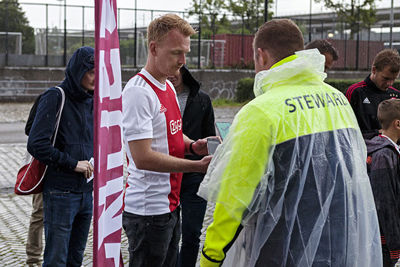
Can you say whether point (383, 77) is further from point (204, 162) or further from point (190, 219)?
point (204, 162)

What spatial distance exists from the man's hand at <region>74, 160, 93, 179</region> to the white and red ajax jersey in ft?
2.13

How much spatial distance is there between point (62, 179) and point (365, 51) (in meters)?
28.9

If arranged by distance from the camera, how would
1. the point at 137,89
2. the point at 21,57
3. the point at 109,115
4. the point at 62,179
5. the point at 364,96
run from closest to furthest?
1. the point at 109,115
2. the point at 137,89
3. the point at 62,179
4. the point at 364,96
5. the point at 21,57

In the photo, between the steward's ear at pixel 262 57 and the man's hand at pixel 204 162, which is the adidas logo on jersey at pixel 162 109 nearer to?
the man's hand at pixel 204 162

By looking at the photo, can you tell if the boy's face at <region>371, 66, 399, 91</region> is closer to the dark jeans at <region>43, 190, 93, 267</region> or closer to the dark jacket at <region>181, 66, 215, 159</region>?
the dark jacket at <region>181, 66, 215, 159</region>

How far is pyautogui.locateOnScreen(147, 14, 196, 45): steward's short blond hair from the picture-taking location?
317 centimetres

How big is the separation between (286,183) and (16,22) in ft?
80.3

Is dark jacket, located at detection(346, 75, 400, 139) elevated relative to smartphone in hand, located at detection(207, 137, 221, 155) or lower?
elevated

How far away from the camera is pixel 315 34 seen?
32.1 metres

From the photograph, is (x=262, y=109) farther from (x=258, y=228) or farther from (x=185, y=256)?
(x=185, y=256)

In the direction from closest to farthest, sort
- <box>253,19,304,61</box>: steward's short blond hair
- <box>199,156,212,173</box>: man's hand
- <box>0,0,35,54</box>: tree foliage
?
<box>253,19,304,61</box>: steward's short blond hair → <box>199,156,212,173</box>: man's hand → <box>0,0,35,54</box>: tree foliage

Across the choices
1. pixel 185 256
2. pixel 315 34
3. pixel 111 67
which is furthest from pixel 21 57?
pixel 111 67

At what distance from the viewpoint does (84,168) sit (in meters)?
3.80

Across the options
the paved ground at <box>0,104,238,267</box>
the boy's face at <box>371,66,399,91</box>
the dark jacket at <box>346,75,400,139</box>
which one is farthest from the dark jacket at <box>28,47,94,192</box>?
the boy's face at <box>371,66,399,91</box>
